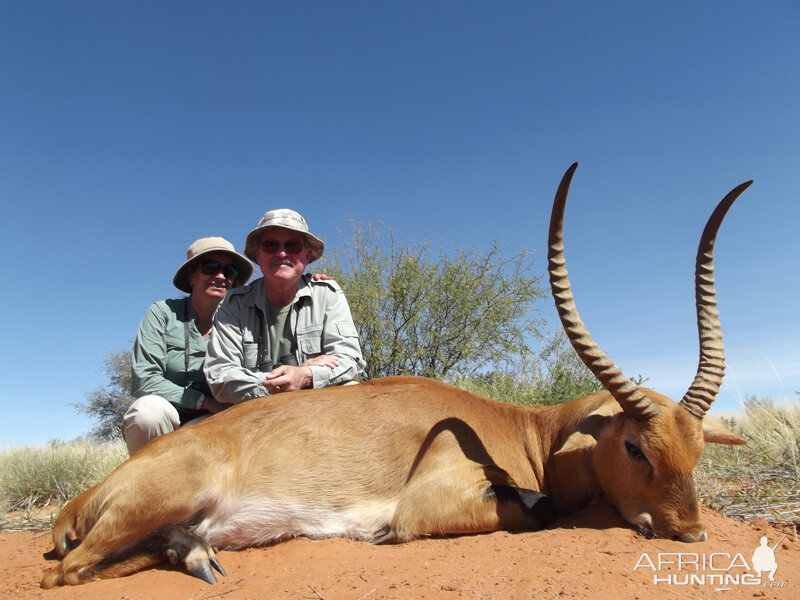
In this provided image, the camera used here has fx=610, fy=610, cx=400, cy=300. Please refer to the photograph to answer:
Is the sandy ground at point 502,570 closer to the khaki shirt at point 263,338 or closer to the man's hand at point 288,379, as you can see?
the man's hand at point 288,379

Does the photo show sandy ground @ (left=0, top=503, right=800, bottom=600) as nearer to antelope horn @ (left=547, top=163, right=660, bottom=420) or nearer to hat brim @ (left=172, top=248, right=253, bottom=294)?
antelope horn @ (left=547, top=163, right=660, bottom=420)

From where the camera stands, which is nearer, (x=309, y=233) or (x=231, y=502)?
(x=231, y=502)

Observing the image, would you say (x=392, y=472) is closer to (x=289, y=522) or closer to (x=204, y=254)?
(x=289, y=522)

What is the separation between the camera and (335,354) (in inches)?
231

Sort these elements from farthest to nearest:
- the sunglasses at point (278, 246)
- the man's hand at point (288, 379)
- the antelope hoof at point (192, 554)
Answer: the sunglasses at point (278, 246)
the man's hand at point (288, 379)
the antelope hoof at point (192, 554)

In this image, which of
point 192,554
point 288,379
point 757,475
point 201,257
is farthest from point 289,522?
point 757,475

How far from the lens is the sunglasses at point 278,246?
5914 millimetres

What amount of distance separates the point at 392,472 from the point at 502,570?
125 centimetres

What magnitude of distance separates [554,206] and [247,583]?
9.82ft

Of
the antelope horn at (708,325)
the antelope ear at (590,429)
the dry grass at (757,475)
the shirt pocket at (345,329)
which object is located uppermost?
the shirt pocket at (345,329)

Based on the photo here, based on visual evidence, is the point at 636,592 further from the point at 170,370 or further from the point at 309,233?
the point at 170,370

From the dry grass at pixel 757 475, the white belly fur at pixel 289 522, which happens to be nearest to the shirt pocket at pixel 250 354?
the white belly fur at pixel 289 522

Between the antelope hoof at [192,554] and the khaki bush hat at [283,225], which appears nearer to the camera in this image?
the antelope hoof at [192,554]

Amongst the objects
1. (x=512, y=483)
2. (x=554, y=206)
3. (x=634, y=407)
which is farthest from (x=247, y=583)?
(x=554, y=206)
